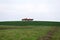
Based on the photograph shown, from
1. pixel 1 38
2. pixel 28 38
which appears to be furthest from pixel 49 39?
pixel 1 38

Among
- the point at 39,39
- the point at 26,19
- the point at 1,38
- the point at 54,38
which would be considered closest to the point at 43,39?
the point at 39,39

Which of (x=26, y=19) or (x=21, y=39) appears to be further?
(x=26, y=19)

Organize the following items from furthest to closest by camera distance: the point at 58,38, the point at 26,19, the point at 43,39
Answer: the point at 26,19 < the point at 58,38 < the point at 43,39

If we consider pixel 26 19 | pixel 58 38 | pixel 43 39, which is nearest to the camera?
pixel 43 39

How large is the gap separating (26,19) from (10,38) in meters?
67.4

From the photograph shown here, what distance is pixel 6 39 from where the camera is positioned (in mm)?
27734

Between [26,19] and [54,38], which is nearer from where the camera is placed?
[54,38]

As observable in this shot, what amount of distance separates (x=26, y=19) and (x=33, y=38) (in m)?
67.2

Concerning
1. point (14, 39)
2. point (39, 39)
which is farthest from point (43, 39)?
point (14, 39)

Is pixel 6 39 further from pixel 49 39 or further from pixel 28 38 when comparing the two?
pixel 49 39

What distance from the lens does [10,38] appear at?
28.2 meters

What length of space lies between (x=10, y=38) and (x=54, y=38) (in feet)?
23.9

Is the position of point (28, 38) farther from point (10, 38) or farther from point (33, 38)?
point (10, 38)

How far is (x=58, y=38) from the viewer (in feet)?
95.2
